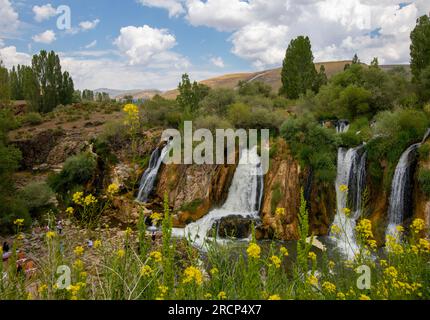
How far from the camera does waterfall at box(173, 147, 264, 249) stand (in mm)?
15469

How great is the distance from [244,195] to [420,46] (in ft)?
50.4

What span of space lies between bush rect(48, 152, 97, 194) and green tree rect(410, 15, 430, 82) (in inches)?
817

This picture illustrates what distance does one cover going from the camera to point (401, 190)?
12898 millimetres

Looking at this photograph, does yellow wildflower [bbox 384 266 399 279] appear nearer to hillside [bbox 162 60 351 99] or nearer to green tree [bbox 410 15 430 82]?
green tree [bbox 410 15 430 82]

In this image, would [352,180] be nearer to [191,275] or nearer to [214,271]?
[214,271]

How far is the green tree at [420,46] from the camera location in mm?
20656


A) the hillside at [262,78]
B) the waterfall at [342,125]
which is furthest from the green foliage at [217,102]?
the hillside at [262,78]

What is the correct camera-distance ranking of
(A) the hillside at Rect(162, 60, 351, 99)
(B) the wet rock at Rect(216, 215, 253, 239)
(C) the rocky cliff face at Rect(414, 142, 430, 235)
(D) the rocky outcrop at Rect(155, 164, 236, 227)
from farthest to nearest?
(A) the hillside at Rect(162, 60, 351, 99)
(D) the rocky outcrop at Rect(155, 164, 236, 227)
(B) the wet rock at Rect(216, 215, 253, 239)
(C) the rocky cliff face at Rect(414, 142, 430, 235)

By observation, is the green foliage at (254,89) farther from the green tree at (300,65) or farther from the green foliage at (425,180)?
the green foliage at (425,180)

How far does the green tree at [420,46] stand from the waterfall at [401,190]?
10.6 meters

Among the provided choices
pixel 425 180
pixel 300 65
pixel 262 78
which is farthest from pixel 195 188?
pixel 262 78

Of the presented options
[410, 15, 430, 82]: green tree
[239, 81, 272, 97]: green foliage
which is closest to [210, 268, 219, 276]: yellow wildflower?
[410, 15, 430, 82]: green tree
